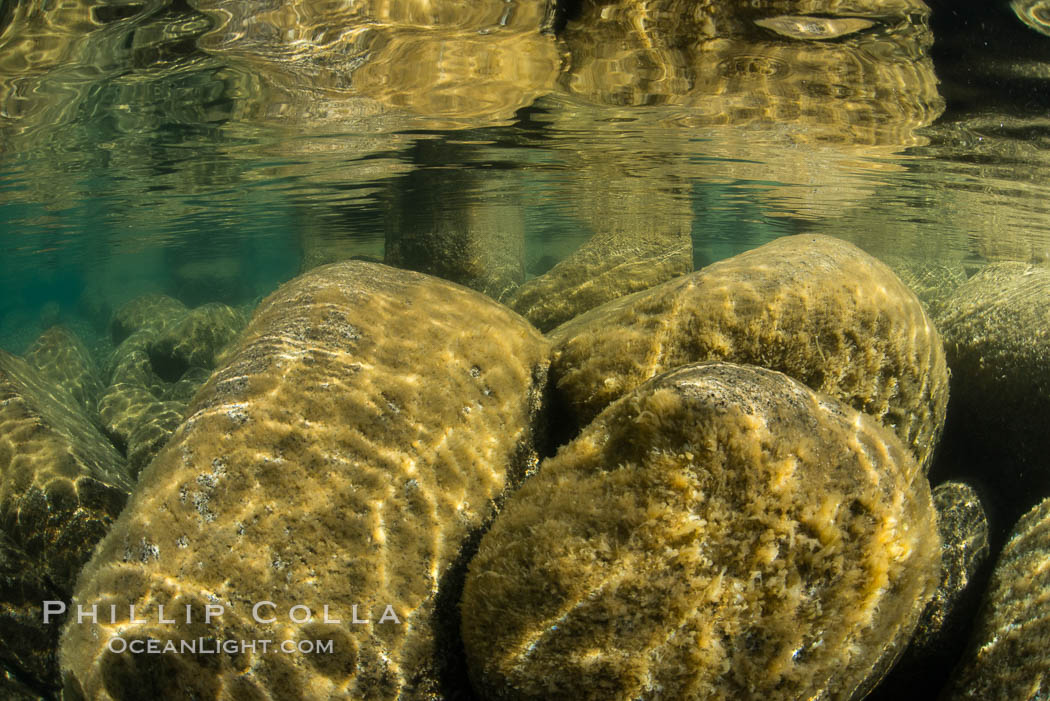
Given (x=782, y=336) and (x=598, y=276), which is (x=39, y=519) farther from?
(x=598, y=276)

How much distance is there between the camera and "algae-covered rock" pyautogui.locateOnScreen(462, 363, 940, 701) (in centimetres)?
252

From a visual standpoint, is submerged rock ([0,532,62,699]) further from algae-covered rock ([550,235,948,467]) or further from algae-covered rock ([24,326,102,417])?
algae-covered rock ([24,326,102,417])

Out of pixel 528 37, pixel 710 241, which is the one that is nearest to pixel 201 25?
pixel 528 37

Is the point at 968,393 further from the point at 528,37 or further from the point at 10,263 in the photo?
the point at 10,263

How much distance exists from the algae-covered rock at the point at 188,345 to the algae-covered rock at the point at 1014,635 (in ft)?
48.2

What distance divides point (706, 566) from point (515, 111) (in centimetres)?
882

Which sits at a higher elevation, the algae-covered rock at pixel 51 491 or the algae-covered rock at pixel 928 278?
the algae-covered rock at pixel 51 491

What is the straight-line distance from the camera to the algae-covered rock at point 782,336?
13.5 ft

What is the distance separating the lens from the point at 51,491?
5207mm

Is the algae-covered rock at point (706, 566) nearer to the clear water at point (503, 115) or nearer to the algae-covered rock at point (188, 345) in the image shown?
the clear water at point (503, 115)

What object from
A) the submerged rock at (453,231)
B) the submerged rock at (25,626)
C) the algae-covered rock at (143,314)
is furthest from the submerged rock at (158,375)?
the submerged rock at (453,231)

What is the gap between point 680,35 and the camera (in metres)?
6.50

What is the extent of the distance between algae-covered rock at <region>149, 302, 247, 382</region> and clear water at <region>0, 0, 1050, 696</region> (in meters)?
3.99

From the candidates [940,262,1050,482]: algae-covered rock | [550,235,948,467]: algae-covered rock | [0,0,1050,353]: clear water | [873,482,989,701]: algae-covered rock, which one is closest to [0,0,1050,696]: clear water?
[0,0,1050,353]: clear water
